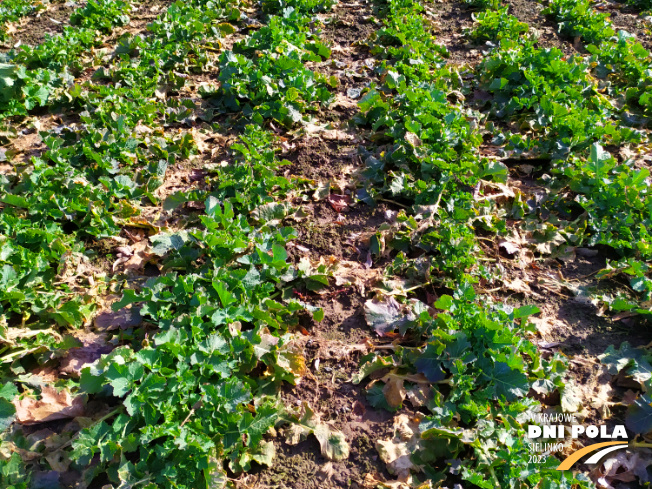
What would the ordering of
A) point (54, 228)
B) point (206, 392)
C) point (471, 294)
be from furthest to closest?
point (54, 228)
point (471, 294)
point (206, 392)

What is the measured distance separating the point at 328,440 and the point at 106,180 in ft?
9.63

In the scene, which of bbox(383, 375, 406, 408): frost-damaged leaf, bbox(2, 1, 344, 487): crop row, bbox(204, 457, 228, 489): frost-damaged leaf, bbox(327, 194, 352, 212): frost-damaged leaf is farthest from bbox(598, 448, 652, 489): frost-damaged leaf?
bbox(327, 194, 352, 212): frost-damaged leaf

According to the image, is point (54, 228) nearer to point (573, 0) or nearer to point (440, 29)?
point (440, 29)

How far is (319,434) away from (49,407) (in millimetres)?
1650

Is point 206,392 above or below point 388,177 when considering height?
below

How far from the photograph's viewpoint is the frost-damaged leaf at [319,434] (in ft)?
9.16

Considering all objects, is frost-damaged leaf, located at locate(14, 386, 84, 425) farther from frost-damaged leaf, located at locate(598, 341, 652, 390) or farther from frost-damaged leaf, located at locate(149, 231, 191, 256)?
frost-damaged leaf, located at locate(598, 341, 652, 390)

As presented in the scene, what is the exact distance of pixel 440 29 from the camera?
701cm

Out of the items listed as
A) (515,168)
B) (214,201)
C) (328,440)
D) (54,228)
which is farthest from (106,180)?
(515,168)

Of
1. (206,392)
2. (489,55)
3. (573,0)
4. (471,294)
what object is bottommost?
(206,392)

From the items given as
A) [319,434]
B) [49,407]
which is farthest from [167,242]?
[319,434]

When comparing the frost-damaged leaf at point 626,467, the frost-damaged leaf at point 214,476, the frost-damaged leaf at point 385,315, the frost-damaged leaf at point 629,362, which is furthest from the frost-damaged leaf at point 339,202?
the frost-damaged leaf at point 626,467

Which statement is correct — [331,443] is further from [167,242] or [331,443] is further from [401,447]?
[167,242]

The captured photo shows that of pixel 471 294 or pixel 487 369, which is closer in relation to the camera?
pixel 487 369
